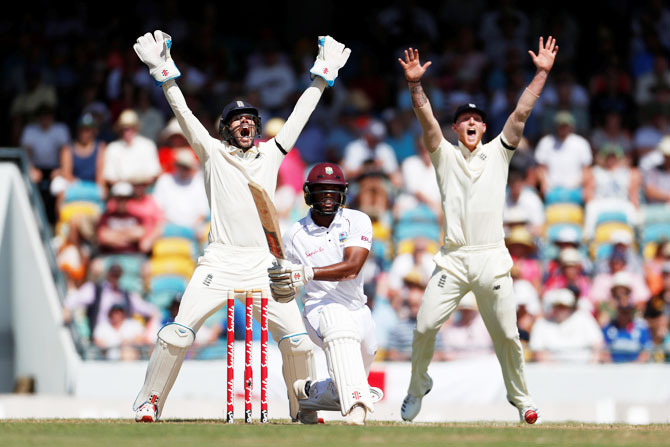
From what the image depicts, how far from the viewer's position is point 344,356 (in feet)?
30.0

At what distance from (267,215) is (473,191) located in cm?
180

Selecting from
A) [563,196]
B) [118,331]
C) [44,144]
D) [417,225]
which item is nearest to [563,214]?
[563,196]

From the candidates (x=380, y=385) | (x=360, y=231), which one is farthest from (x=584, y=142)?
(x=360, y=231)

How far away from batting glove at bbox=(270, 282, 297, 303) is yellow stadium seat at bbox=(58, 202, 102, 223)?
6.96 m

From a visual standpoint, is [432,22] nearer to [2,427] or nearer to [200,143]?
[200,143]

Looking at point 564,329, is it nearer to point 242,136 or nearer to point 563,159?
point 563,159

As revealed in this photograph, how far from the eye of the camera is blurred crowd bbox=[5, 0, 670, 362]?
1453cm

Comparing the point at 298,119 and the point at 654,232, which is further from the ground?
the point at 654,232

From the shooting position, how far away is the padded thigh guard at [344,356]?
9031mm

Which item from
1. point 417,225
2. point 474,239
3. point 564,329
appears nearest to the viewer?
point 474,239

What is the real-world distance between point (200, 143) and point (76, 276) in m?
6.11

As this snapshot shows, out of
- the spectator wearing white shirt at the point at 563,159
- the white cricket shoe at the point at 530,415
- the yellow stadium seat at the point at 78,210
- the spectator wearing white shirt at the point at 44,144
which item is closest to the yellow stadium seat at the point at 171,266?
the yellow stadium seat at the point at 78,210

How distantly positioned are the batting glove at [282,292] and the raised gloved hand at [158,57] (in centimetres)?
172

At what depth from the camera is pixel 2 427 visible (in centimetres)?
886
